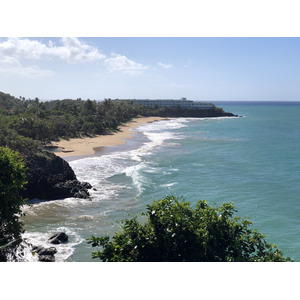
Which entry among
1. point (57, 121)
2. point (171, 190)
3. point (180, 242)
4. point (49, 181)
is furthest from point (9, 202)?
point (57, 121)

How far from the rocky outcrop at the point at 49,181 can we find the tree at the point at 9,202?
12532mm

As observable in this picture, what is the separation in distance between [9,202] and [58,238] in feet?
19.6

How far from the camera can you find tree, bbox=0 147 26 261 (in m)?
12.6

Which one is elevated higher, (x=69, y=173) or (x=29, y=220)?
(x=69, y=173)

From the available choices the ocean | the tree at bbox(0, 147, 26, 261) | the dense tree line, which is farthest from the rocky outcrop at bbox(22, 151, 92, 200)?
the tree at bbox(0, 147, 26, 261)

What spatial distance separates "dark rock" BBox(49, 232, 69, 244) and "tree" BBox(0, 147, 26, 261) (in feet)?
15.1

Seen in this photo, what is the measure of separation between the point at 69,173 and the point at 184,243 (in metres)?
21.1

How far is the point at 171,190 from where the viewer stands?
1123 inches

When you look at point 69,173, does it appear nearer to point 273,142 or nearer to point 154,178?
point 154,178

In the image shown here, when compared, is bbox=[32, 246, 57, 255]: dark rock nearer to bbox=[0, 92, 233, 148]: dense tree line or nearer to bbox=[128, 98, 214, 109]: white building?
bbox=[0, 92, 233, 148]: dense tree line

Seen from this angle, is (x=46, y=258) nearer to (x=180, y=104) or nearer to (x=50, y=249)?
(x=50, y=249)

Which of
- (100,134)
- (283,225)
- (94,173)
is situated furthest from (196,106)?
(283,225)

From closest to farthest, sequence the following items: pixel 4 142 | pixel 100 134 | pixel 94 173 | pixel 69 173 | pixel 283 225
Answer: pixel 283 225 → pixel 69 173 → pixel 4 142 → pixel 94 173 → pixel 100 134

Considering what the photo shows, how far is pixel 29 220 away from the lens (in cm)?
2133
